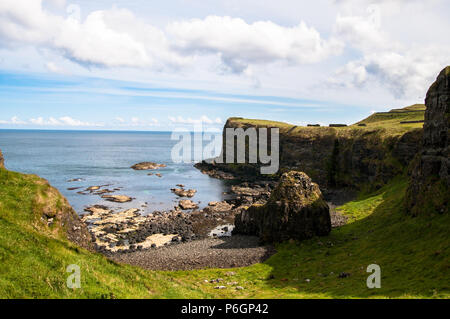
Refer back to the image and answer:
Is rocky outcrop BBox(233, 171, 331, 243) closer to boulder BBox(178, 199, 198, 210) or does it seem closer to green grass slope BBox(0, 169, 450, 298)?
green grass slope BBox(0, 169, 450, 298)

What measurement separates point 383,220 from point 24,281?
56.7 m

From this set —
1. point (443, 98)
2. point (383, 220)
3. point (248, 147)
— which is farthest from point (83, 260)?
point (248, 147)

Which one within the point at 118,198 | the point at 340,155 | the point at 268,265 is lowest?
the point at 268,265

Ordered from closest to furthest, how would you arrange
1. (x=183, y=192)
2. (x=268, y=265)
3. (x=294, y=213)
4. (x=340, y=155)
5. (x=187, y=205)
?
(x=268, y=265)
(x=294, y=213)
(x=187, y=205)
(x=183, y=192)
(x=340, y=155)

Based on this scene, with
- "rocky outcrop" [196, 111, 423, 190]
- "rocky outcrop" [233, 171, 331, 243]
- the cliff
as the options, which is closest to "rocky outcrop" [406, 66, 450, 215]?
"rocky outcrop" [233, 171, 331, 243]

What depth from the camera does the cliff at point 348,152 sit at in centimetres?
8938

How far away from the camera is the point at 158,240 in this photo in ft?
207

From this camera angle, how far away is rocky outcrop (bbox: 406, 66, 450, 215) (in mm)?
44541

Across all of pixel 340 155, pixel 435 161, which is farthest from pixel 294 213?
pixel 340 155

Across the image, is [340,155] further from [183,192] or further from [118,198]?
[118,198]

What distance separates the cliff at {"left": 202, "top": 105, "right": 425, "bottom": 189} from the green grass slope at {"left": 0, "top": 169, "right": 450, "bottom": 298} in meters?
36.3

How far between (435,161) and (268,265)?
31.8 m

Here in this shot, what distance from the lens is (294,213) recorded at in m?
53.8

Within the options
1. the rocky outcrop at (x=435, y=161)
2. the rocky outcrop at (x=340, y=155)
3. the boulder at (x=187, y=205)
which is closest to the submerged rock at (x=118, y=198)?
the boulder at (x=187, y=205)
